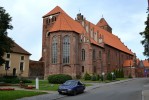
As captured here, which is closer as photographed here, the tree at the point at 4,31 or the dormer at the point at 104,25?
the tree at the point at 4,31

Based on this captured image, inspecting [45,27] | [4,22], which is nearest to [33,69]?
[45,27]

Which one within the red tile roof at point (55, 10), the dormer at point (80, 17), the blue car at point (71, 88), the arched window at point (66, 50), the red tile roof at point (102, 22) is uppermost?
the red tile roof at point (102, 22)

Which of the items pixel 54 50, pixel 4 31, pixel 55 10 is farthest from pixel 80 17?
pixel 4 31

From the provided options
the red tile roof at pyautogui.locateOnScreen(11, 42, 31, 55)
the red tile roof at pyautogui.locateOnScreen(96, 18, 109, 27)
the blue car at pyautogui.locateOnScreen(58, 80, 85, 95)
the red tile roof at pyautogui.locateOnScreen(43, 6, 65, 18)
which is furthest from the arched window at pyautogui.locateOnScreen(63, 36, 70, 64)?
the red tile roof at pyautogui.locateOnScreen(96, 18, 109, 27)

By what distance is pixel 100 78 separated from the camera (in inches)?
2162

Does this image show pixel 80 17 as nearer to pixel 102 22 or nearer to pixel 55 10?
pixel 55 10

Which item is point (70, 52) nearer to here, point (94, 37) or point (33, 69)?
point (94, 37)

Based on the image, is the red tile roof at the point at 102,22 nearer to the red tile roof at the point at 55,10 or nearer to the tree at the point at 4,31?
the red tile roof at the point at 55,10

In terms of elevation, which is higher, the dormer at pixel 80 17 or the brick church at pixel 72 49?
the dormer at pixel 80 17

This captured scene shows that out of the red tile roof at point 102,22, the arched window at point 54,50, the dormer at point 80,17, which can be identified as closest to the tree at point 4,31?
the arched window at point 54,50

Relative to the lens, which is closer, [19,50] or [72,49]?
[72,49]

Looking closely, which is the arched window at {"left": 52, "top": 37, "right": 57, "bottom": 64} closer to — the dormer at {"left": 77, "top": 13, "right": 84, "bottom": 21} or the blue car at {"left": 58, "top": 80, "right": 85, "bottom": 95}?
the dormer at {"left": 77, "top": 13, "right": 84, "bottom": 21}

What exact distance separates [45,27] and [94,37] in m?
13.9

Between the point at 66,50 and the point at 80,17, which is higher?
the point at 80,17
